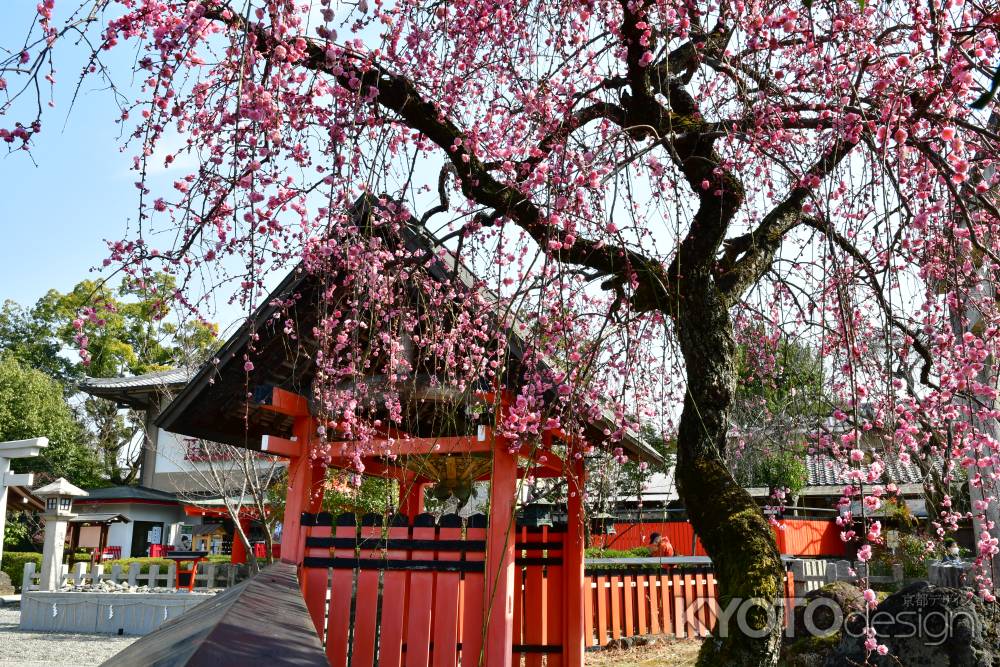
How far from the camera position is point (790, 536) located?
16641 millimetres

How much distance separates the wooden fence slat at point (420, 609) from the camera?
4.75m

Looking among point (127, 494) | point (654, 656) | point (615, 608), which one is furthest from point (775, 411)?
point (127, 494)

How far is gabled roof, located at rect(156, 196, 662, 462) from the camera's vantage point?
4855 mm

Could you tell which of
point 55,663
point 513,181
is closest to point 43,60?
point 513,181

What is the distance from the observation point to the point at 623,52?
12.6 ft

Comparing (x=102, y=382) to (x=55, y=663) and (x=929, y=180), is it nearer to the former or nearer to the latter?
(x=55, y=663)

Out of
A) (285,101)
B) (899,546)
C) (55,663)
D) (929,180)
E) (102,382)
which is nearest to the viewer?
(285,101)

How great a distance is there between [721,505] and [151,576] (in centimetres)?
1246

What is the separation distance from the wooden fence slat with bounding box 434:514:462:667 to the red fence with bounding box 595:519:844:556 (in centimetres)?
1249

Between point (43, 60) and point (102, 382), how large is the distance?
1782 centimetres

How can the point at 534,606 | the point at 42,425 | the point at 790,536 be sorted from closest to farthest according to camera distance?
the point at 534,606 < the point at 790,536 < the point at 42,425

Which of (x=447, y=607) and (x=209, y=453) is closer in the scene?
(x=447, y=607)

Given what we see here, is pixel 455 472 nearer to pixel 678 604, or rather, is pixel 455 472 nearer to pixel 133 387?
pixel 678 604

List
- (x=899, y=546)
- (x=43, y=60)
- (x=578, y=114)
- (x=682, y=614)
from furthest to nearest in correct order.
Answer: (x=899, y=546) < (x=682, y=614) < (x=578, y=114) < (x=43, y=60)
